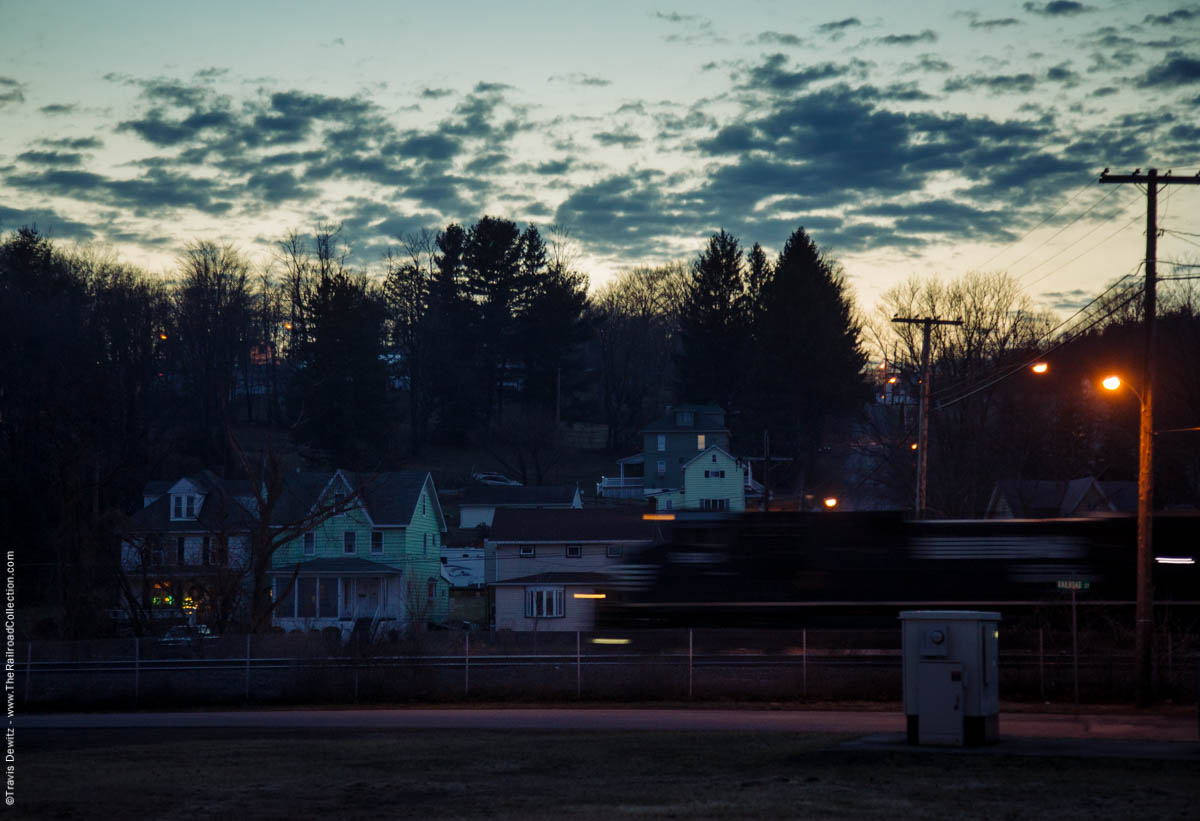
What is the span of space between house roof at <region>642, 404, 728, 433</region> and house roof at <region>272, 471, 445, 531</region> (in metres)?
34.2

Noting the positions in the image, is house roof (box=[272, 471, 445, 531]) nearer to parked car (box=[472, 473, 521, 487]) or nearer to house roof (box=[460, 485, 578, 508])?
house roof (box=[460, 485, 578, 508])

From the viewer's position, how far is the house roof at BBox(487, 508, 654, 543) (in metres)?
57.2

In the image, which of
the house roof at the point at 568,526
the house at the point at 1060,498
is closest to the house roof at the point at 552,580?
the house roof at the point at 568,526

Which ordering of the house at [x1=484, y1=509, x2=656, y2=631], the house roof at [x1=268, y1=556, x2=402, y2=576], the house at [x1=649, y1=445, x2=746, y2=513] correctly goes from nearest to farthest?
1. the house at [x1=484, y1=509, x2=656, y2=631]
2. the house roof at [x1=268, y1=556, x2=402, y2=576]
3. the house at [x1=649, y1=445, x2=746, y2=513]

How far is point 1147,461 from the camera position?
2669 cm

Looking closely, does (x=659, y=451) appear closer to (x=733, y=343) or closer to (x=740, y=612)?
(x=733, y=343)

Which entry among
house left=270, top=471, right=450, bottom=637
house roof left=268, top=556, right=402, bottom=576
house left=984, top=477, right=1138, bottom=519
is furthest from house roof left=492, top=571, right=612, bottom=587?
house left=984, top=477, right=1138, bottom=519

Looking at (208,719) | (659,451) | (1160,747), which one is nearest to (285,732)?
(208,719)

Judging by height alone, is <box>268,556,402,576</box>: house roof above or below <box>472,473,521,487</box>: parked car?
below

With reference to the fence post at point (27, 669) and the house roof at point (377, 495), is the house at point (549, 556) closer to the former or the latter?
the house roof at point (377, 495)

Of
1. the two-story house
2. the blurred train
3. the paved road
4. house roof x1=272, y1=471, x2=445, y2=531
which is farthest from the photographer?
the two-story house

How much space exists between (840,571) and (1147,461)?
758cm

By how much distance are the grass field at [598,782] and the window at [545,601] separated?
33315 millimetres

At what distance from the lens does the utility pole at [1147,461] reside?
25.2m
